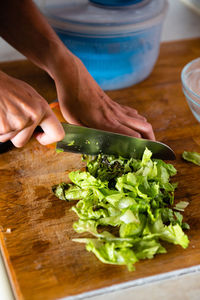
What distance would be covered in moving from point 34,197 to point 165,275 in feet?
1.49

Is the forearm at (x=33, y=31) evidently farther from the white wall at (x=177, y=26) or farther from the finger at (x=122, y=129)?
the white wall at (x=177, y=26)

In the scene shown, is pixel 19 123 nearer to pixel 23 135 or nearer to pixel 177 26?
pixel 23 135

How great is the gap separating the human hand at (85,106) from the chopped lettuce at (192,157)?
0.12 metres

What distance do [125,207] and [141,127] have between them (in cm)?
37

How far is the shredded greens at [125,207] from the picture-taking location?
1057mm

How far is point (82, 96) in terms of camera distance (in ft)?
4.75

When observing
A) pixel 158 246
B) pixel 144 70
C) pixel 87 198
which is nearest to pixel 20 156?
pixel 87 198

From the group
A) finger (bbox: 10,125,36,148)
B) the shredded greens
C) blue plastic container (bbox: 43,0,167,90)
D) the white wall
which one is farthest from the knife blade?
the white wall

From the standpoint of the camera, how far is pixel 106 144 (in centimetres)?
132

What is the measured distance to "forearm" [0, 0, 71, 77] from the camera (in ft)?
4.67

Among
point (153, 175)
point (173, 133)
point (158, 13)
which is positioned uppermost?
point (158, 13)

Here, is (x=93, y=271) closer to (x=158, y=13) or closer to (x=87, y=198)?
(x=87, y=198)

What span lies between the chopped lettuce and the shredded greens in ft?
0.37

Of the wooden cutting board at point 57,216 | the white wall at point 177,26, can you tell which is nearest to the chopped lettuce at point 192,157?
the wooden cutting board at point 57,216
